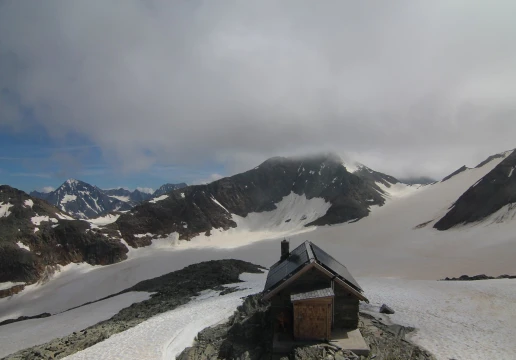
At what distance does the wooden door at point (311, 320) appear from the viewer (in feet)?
55.8

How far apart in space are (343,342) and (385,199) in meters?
157

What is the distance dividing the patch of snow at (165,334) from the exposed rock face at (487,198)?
78.4m

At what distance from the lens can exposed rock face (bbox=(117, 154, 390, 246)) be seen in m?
127

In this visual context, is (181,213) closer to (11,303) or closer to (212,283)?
(11,303)

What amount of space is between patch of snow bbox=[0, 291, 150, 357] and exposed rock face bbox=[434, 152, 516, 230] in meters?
82.0

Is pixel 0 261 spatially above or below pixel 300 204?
below

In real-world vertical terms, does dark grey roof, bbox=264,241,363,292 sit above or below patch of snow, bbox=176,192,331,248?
below

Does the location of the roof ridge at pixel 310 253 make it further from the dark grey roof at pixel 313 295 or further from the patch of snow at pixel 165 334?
the patch of snow at pixel 165 334

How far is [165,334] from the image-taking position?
19.9 metres

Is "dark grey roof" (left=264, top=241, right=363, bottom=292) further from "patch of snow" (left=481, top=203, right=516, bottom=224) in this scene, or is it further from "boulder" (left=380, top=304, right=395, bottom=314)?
"patch of snow" (left=481, top=203, right=516, bottom=224)

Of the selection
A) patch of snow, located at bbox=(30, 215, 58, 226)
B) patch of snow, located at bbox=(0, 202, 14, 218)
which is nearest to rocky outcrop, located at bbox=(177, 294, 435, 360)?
patch of snow, located at bbox=(30, 215, 58, 226)

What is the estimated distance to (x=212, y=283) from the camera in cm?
3841

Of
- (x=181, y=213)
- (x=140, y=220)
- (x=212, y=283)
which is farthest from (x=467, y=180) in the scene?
(x=212, y=283)

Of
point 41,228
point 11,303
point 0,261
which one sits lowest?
point 11,303
